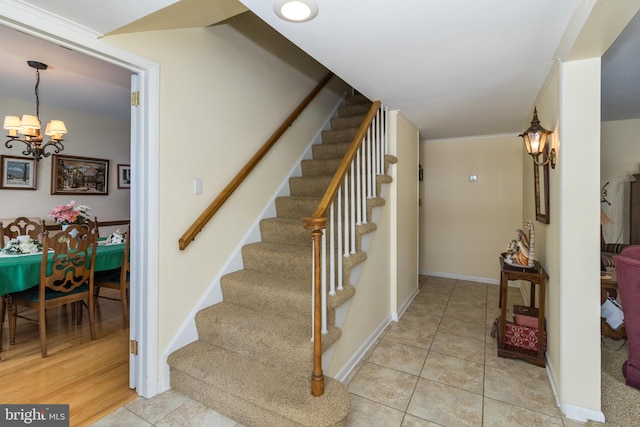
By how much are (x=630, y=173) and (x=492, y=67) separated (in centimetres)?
345

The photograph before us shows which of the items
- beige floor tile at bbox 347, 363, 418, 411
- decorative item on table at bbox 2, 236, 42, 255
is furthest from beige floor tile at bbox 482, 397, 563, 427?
decorative item on table at bbox 2, 236, 42, 255

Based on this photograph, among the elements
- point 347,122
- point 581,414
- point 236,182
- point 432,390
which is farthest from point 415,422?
point 347,122

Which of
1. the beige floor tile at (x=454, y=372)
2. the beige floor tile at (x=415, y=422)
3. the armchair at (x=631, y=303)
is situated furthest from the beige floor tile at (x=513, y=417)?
the armchair at (x=631, y=303)

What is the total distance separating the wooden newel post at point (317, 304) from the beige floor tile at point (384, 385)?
0.52 m

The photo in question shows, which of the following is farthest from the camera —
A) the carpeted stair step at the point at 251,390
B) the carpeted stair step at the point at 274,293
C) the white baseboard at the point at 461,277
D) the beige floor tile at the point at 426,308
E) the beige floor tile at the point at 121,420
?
the white baseboard at the point at 461,277

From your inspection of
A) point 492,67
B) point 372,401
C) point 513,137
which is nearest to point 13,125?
point 372,401

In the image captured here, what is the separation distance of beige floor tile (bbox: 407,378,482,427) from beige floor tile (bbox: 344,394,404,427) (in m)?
0.12

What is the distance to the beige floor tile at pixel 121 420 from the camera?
1686 mm

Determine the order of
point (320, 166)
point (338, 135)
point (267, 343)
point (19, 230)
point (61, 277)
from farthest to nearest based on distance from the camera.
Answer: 1. point (338, 135)
2. point (19, 230)
3. point (320, 166)
4. point (61, 277)
5. point (267, 343)

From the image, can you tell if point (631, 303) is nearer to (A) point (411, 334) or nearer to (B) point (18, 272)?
(A) point (411, 334)

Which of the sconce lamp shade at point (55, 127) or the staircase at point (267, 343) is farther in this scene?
the sconce lamp shade at point (55, 127)

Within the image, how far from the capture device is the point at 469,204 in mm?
4637

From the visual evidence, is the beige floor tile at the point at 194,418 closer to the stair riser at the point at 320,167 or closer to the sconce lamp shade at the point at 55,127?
the stair riser at the point at 320,167

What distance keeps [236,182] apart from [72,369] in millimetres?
1770
